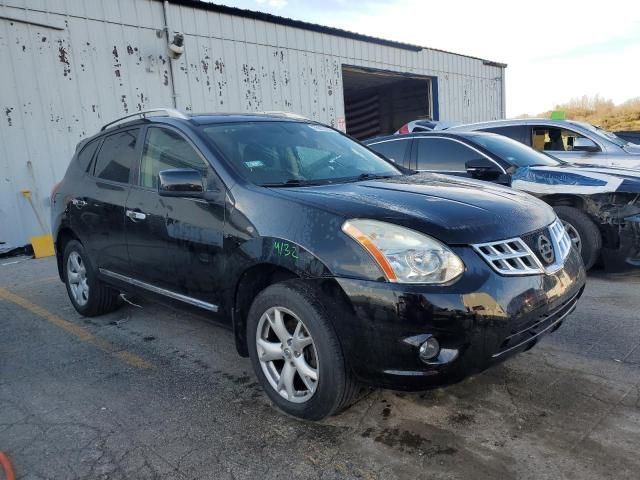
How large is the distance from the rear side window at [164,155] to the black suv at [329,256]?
0.6 inches

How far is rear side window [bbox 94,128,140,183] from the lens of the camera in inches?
157

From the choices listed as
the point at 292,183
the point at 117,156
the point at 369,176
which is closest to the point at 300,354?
the point at 292,183

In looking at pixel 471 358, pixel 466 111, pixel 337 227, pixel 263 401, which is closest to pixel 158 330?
pixel 263 401

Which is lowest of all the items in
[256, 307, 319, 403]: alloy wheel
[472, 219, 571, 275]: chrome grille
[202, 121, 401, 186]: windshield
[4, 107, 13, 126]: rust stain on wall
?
[256, 307, 319, 403]: alloy wheel

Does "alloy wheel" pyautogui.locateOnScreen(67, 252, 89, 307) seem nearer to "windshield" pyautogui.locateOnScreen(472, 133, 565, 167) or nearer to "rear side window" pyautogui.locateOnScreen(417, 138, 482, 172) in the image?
"rear side window" pyautogui.locateOnScreen(417, 138, 482, 172)

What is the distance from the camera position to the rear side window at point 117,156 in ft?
13.1

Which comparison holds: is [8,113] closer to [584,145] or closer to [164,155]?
[164,155]

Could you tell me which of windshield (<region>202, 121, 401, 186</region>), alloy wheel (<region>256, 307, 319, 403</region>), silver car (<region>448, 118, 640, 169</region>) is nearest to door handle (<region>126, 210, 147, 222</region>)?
windshield (<region>202, 121, 401, 186</region>)

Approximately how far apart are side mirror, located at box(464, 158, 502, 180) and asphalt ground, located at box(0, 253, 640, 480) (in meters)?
2.06

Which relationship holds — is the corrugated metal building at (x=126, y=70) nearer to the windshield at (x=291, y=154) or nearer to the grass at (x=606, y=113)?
the windshield at (x=291, y=154)

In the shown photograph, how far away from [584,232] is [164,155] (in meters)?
4.08

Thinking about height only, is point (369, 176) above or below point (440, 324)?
above

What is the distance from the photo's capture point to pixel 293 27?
1193cm

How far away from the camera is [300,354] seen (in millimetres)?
2709
